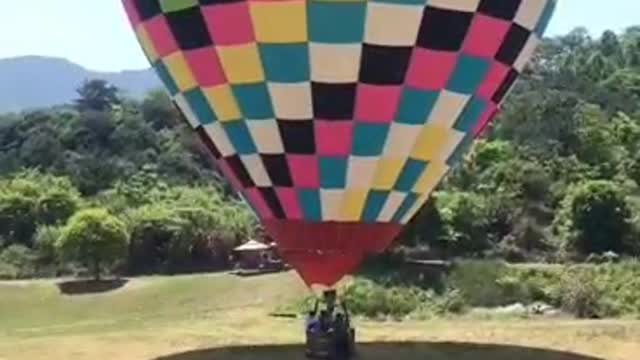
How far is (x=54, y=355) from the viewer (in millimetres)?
12711

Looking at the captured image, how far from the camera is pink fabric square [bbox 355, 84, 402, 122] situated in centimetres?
1036

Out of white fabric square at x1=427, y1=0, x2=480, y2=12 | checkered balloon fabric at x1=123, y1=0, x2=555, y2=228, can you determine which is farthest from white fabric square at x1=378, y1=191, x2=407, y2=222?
white fabric square at x1=427, y1=0, x2=480, y2=12

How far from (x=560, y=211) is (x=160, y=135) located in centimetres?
3448

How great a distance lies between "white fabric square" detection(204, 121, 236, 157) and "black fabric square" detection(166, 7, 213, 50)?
2.53 ft

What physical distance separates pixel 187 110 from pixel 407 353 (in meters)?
3.59

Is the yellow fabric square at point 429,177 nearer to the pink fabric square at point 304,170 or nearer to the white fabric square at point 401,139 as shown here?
the white fabric square at point 401,139

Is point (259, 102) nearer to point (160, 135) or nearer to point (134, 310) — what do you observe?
point (134, 310)

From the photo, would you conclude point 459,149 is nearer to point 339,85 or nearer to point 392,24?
point 339,85

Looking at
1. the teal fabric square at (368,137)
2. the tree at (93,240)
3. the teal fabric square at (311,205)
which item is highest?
the tree at (93,240)

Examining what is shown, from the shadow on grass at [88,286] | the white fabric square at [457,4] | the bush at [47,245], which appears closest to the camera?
the white fabric square at [457,4]

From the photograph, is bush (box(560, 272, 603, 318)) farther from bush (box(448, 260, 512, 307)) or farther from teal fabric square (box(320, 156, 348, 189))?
teal fabric square (box(320, 156, 348, 189))

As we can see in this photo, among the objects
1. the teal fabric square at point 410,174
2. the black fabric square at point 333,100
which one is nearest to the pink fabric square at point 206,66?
the black fabric square at point 333,100

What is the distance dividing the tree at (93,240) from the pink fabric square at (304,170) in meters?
18.9

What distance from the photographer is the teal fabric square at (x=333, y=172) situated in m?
10.6
